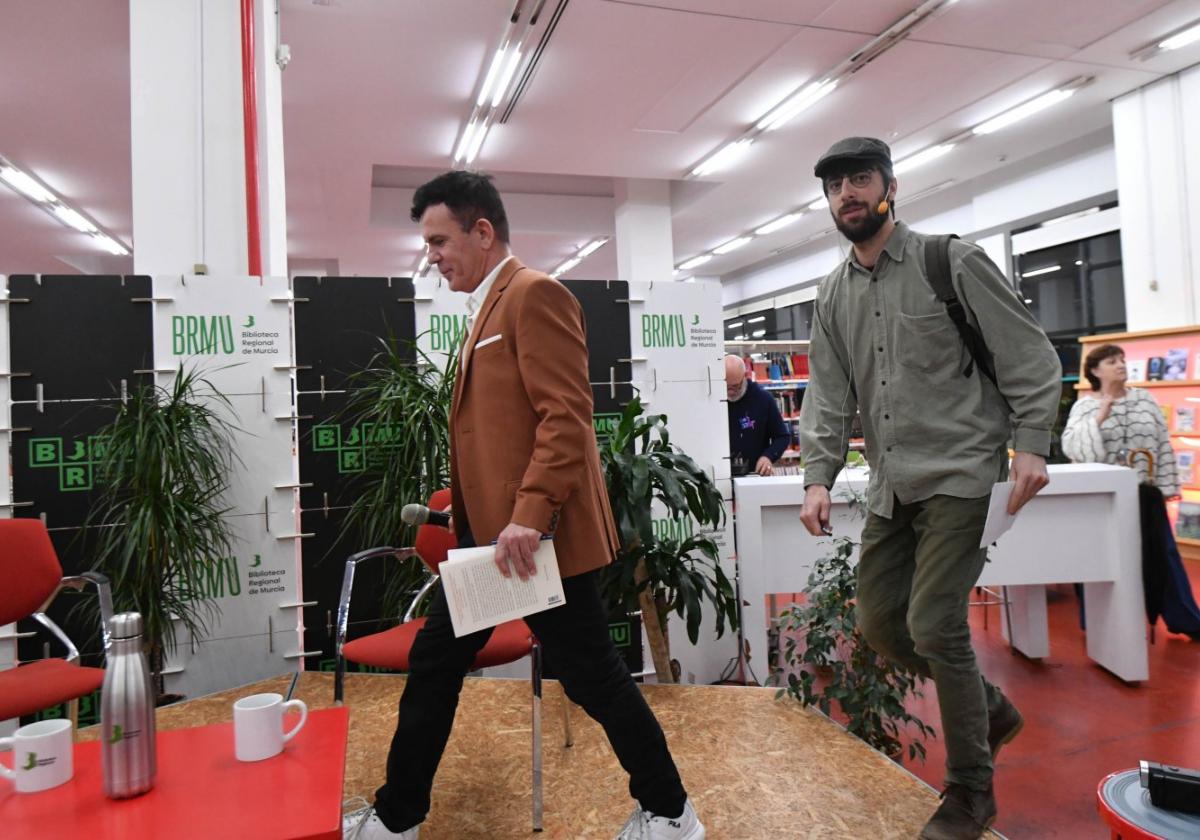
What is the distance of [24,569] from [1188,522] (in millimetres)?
7979

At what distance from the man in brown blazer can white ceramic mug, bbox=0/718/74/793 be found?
2.16 ft

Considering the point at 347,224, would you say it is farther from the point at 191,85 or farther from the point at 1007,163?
the point at 1007,163

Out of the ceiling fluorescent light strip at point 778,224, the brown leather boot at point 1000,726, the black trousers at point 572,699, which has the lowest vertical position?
the brown leather boot at point 1000,726

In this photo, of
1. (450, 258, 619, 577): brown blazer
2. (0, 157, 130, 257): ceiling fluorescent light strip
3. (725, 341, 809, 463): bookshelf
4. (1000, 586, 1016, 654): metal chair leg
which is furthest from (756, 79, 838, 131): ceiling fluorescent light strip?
(0, 157, 130, 257): ceiling fluorescent light strip

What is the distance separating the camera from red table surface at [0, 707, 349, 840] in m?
1.20

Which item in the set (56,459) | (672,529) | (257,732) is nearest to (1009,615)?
(672,529)

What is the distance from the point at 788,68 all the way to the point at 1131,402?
3.70 m

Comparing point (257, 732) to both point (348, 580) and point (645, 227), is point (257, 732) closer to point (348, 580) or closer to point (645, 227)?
point (348, 580)

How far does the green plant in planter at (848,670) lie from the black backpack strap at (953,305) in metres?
0.98

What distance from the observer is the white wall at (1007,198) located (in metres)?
8.57

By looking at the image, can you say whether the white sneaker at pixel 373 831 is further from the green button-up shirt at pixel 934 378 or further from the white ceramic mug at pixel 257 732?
the green button-up shirt at pixel 934 378

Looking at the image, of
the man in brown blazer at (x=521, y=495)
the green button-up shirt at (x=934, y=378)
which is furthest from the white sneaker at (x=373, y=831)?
the green button-up shirt at (x=934, y=378)

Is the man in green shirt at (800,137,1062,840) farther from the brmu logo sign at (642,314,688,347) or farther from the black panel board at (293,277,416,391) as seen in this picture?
the black panel board at (293,277,416,391)

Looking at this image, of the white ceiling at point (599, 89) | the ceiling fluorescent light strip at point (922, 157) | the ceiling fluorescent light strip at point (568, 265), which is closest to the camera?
the white ceiling at point (599, 89)
